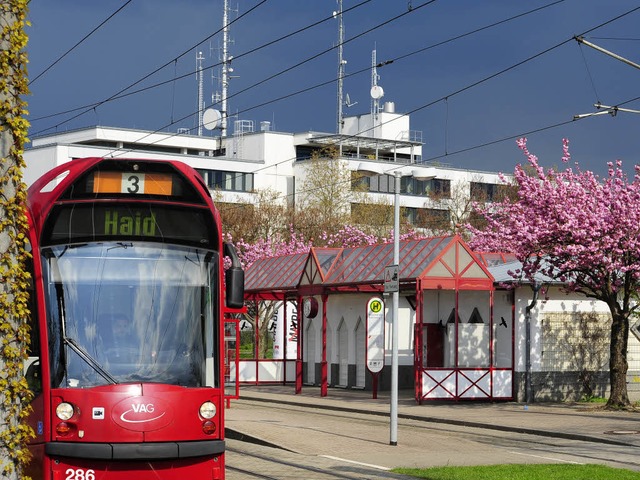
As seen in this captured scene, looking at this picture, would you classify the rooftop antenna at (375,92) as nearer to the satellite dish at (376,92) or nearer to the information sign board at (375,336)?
the satellite dish at (376,92)

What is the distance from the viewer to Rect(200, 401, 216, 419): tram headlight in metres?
12.2

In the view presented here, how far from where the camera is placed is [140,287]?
12.4 m

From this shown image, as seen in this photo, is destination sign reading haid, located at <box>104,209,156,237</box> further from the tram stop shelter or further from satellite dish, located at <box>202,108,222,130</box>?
satellite dish, located at <box>202,108,222,130</box>

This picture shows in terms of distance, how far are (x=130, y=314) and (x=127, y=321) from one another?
81mm

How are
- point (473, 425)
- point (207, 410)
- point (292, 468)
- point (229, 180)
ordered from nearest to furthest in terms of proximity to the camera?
point (207, 410) → point (292, 468) → point (473, 425) → point (229, 180)

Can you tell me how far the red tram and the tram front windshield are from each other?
12 mm

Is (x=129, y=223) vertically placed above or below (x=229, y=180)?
below

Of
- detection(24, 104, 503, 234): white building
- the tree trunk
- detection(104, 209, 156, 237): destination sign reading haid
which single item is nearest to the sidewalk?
the tree trunk

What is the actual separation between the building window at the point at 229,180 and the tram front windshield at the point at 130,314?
81.2 m

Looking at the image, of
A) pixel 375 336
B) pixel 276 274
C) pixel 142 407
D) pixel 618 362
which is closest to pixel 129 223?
pixel 142 407

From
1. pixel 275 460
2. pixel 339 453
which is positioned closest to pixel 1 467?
pixel 275 460

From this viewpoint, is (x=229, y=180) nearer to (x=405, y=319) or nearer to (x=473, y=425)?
(x=405, y=319)

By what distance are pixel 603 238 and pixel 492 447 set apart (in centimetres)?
1055

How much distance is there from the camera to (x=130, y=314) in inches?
480
